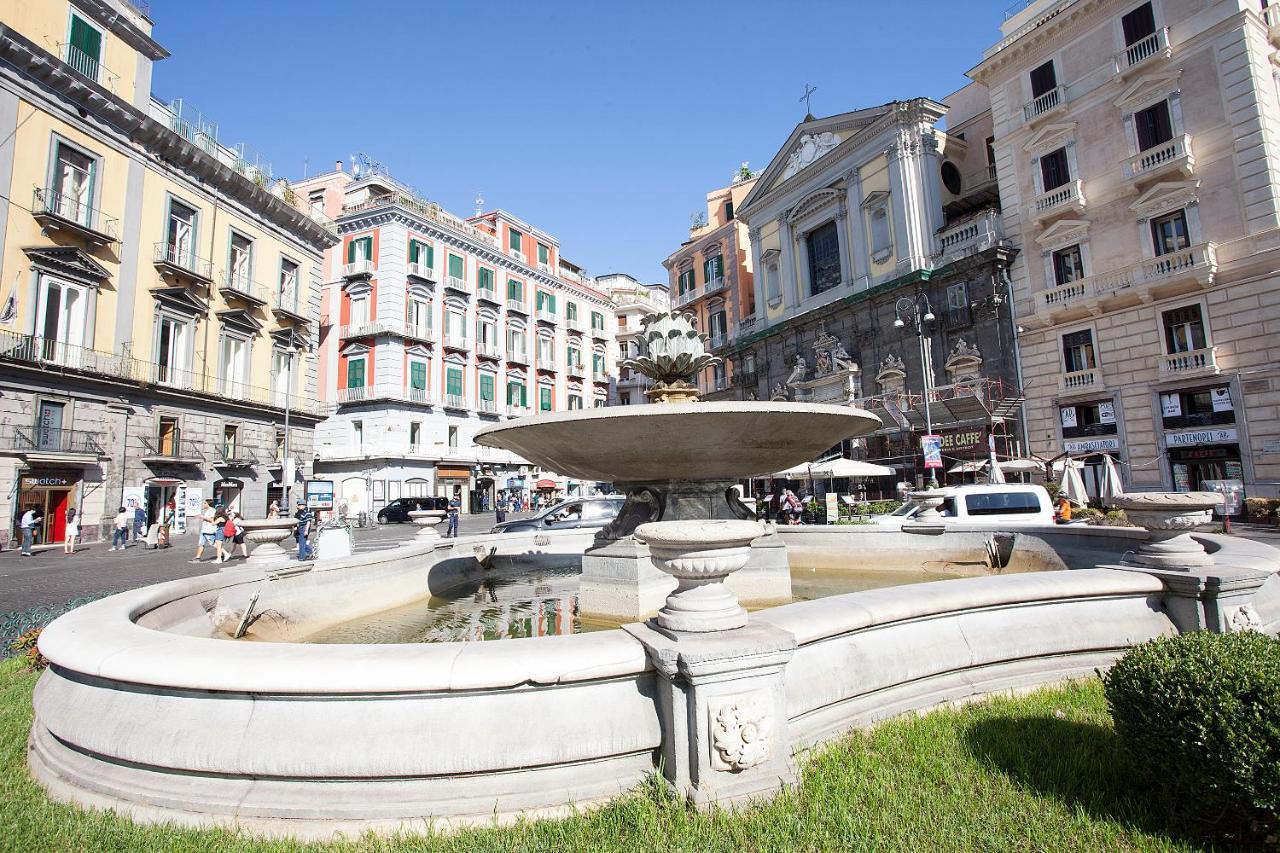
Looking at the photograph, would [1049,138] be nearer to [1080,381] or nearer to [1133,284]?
[1133,284]

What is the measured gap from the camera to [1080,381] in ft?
69.6

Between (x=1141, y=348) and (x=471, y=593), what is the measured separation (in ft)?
73.4

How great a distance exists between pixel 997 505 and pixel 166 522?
2493 centimetres

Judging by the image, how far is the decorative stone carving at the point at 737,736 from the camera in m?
2.65

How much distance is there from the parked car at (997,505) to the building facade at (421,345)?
30437 millimetres

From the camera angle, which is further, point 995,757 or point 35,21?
point 35,21

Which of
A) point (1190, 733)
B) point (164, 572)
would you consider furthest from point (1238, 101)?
point (164, 572)

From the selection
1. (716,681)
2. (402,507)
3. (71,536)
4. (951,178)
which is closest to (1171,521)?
(716,681)

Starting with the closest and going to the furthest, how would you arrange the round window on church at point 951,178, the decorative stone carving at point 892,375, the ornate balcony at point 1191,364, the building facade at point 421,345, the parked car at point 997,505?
the parked car at point 997,505 < the ornate balcony at point 1191,364 < the decorative stone carving at point 892,375 < the round window on church at point 951,178 < the building facade at point 421,345

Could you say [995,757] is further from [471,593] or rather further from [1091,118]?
[1091,118]

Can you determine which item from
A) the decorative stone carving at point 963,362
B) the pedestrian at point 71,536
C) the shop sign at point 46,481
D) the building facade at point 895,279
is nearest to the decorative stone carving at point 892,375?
the building facade at point 895,279

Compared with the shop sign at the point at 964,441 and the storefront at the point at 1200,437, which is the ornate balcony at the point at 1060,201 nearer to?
the storefront at the point at 1200,437

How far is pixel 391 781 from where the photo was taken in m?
2.64

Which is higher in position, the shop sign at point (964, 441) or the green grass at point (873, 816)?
the shop sign at point (964, 441)
